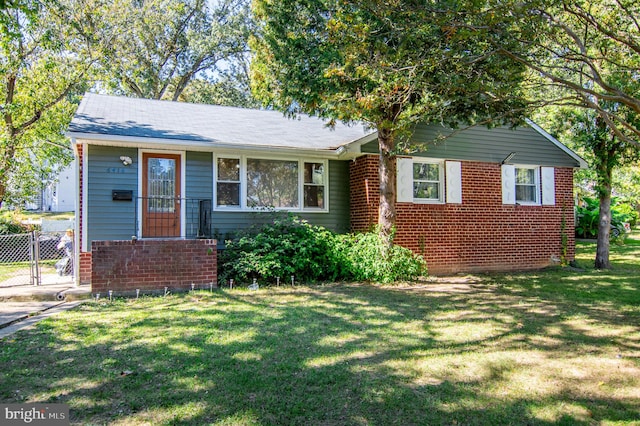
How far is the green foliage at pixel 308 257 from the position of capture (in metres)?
8.35

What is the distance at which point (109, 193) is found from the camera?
8320 millimetres

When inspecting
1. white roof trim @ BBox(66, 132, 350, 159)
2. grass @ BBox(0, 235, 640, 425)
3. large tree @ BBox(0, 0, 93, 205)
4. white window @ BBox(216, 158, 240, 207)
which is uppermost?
large tree @ BBox(0, 0, 93, 205)

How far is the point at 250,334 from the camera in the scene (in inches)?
194

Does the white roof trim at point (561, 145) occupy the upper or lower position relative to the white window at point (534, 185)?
upper

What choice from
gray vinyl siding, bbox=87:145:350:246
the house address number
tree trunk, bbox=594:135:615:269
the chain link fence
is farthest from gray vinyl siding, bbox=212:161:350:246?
tree trunk, bbox=594:135:615:269

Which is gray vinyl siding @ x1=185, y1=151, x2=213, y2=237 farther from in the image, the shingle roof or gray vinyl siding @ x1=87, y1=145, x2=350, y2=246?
the shingle roof

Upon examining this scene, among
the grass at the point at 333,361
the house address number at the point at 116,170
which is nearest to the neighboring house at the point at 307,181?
the house address number at the point at 116,170

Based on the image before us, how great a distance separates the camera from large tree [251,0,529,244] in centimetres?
583

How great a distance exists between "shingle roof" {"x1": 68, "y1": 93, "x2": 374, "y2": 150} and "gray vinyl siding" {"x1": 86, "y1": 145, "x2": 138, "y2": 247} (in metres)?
0.53

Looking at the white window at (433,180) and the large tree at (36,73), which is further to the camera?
the large tree at (36,73)

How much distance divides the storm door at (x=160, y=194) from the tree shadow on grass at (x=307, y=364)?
250 cm

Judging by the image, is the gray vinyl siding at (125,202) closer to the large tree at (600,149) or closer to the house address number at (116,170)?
the house address number at (116,170)

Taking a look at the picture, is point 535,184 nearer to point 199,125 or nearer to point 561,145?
point 561,145

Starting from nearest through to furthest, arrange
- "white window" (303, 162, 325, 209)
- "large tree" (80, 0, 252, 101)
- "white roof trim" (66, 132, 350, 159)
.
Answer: "white roof trim" (66, 132, 350, 159), "white window" (303, 162, 325, 209), "large tree" (80, 0, 252, 101)
